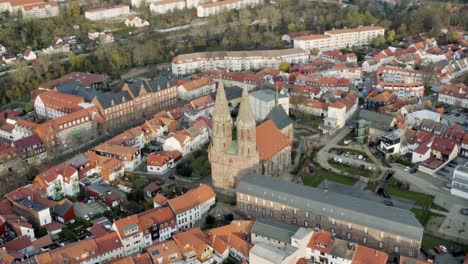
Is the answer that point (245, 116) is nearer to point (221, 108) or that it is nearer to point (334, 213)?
point (221, 108)

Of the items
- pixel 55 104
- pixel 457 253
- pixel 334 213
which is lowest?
pixel 457 253

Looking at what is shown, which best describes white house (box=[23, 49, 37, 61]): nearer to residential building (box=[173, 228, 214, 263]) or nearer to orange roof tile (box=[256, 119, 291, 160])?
orange roof tile (box=[256, 119, 291, 160])

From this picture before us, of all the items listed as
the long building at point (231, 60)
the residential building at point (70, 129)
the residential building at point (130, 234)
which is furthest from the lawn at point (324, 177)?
the long building at point (231, 60)

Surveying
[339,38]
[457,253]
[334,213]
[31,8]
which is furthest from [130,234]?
[31,8]

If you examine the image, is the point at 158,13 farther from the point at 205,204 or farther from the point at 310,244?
the point at 310,244

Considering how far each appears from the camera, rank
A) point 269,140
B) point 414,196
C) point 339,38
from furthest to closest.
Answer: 1. point 339,38
2. point 269,140
3. point 414,196

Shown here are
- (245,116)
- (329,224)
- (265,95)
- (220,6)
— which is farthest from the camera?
(220,6)

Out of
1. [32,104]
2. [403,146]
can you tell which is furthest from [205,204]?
[32,104]
